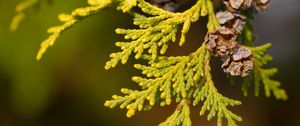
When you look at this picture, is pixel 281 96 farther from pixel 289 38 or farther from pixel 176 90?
pixel 289 38

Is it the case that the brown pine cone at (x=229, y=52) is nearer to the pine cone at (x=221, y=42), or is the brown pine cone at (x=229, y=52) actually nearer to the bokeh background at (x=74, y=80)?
the pine cone at (x=221, y=42)

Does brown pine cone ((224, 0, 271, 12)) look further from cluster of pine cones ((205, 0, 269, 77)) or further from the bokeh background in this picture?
the bokeh background

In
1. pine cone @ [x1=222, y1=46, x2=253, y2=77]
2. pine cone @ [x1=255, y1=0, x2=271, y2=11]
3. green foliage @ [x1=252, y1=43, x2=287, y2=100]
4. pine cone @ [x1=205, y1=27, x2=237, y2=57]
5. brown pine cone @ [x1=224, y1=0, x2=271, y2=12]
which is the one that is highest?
brown pine cone @ [x1=224, y1=0, x2=271, y2=12]

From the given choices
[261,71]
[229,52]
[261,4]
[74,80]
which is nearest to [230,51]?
[229,52]

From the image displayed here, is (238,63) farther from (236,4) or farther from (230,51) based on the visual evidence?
(236,4)

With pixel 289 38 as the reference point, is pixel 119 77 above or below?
above

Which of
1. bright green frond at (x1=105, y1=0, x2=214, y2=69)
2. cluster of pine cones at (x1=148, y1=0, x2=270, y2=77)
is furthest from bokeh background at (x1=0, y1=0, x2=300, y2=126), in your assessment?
cluster of pine cones at (x1=148, y1=0, x2=270, y2=77)

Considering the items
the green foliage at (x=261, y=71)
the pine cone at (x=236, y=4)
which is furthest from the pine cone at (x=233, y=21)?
the green foliage at (x=261, y=71)

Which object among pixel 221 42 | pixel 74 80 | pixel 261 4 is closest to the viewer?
pixel 221 42

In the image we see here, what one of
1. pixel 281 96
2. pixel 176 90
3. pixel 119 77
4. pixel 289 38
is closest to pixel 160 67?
pixel 176 90
